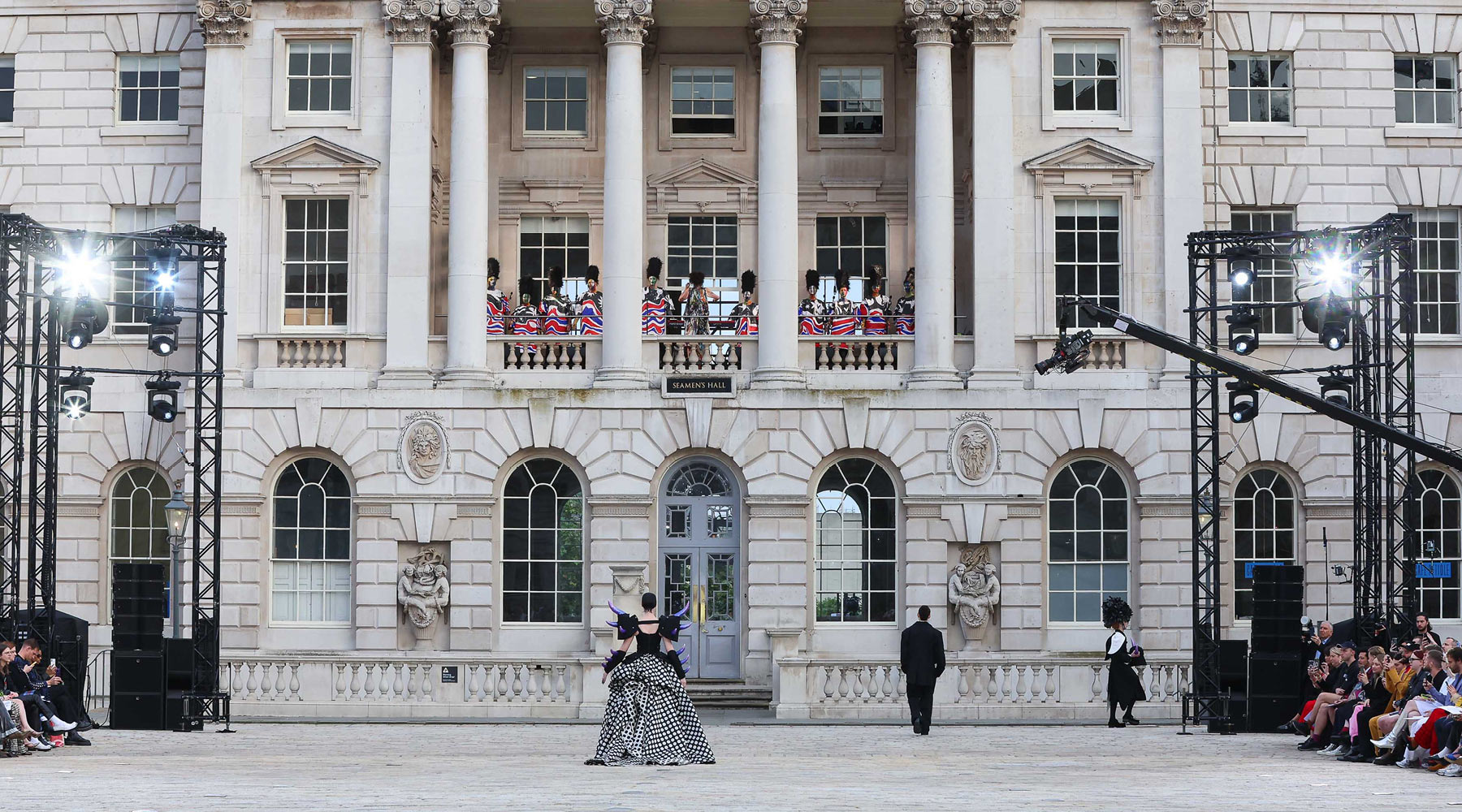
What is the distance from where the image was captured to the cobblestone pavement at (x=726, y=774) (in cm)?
1938

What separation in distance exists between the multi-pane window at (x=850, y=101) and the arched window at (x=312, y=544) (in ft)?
39.1

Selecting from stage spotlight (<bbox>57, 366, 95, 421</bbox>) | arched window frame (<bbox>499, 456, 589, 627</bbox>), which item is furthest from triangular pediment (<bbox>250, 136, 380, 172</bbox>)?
arched window frame (<bbox>499, 456, 589, 627</bbox>)

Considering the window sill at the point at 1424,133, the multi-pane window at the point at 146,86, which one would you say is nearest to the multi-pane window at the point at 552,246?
the multi-pane window at the point at 146,86

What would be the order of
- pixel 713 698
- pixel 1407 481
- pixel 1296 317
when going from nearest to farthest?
1. pixel 1407 481
2. pixel 713 698
3. pixel 1296 317

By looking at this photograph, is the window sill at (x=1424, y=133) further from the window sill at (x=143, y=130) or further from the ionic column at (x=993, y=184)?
the window sill at (x=143, y=130)

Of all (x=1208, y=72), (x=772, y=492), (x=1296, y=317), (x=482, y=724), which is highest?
(x=1208, y=72)

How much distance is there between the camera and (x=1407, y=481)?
1214 inches

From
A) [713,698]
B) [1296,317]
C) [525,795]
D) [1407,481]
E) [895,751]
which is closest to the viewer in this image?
[525,795]

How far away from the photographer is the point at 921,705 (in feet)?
100

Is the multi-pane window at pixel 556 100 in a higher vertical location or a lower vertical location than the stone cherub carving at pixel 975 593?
higher

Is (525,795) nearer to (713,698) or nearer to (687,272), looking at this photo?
(713,698)

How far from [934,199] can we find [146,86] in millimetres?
15599

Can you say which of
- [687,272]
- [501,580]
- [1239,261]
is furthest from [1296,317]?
[501,580]

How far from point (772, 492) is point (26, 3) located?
17533 millimetres
